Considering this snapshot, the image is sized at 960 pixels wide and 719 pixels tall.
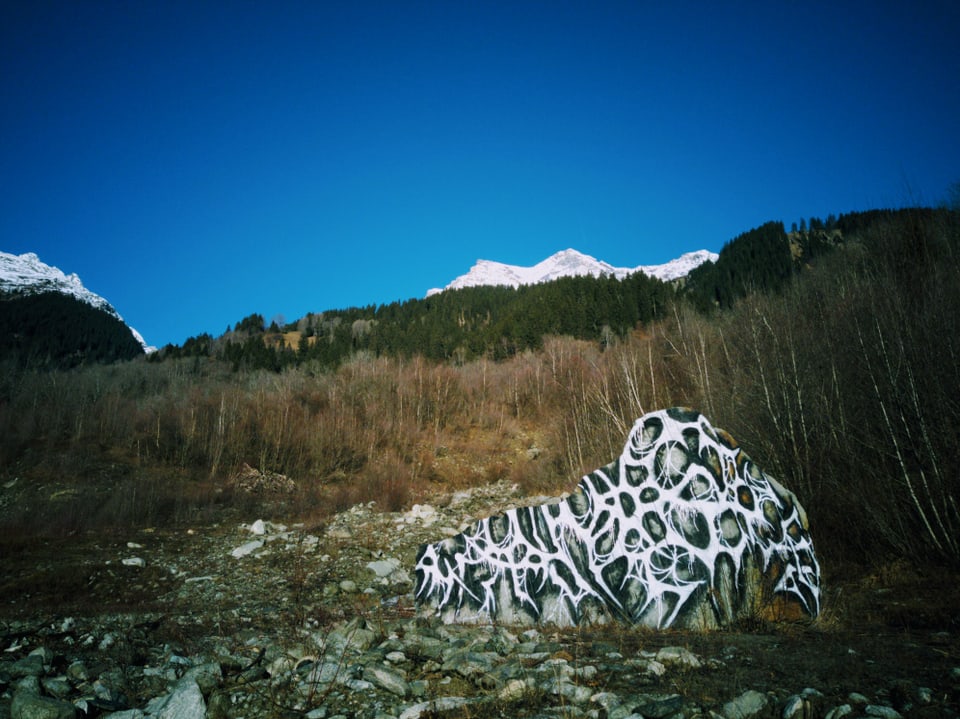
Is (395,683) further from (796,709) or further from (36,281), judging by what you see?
(36,281)

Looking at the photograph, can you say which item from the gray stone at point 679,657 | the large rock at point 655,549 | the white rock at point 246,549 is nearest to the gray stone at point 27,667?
the large rock at point 655,549

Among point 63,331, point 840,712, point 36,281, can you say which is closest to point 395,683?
point 840,712

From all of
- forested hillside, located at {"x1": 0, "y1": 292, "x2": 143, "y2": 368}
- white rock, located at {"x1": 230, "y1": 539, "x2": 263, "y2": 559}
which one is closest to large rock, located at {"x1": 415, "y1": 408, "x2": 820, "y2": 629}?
white rock, located at {"x1": 230, "y1": 539, "x2": 263, "y2": 559}

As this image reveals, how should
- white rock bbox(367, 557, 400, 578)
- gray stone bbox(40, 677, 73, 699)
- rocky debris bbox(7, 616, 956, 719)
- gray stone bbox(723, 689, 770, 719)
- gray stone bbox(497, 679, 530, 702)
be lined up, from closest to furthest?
gray stone bbox(723, 689, 770, 719) < rocky debris bbox(7, 616, 956, 719) < gray stone bbox(497, 679, 530, 702) < gray stone bbox(40, 677, 73, 699) < white rock bbox(367, 557, 400, 578)

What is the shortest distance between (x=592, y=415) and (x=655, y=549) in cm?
1853

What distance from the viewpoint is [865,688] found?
283 centimetres

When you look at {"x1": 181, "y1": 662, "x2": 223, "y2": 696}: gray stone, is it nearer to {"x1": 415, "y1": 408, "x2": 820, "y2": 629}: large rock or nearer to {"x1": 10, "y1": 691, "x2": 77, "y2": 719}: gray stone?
{"x1": 10, "y1": 691, "x2": 77, "y2": 719}: gray stone

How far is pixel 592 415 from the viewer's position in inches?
909

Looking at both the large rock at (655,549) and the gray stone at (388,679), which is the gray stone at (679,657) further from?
the gray stone at (388,679)

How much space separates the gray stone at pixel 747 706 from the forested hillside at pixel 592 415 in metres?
6.24

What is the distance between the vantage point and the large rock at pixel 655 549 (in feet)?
15.4

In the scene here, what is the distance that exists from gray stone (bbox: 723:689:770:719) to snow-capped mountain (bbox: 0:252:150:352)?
4856 inches

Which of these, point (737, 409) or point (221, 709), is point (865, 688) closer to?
point (221, 709)

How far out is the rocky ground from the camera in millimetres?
2846
